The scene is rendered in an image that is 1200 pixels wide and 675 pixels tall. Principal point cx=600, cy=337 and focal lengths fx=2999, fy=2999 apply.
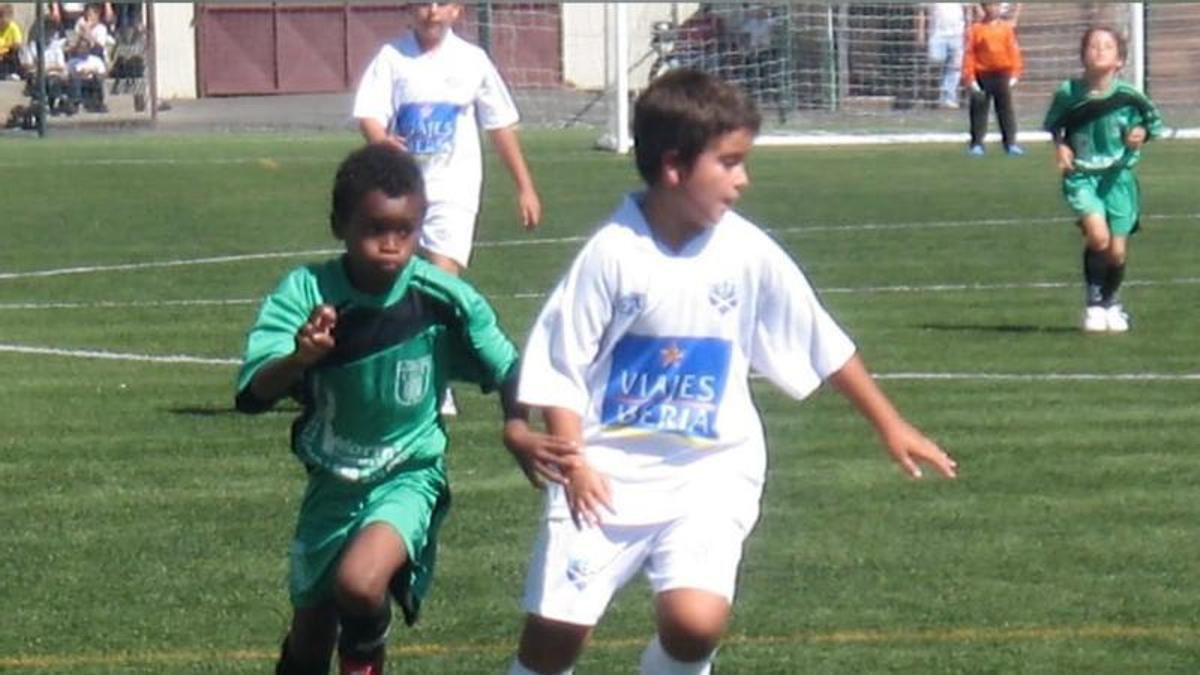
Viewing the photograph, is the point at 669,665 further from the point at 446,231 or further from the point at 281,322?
the point at 446,231

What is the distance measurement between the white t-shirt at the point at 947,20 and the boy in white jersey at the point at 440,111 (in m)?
27.5

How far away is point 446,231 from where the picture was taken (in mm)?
13523

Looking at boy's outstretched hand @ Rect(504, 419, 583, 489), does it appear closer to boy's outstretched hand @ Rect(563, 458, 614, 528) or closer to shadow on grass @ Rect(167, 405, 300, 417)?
boy's outstretched hand @ Rect(563, 458, 614, 528)

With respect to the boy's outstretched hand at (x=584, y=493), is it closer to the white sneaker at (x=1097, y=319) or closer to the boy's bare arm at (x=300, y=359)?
the boy's bare arm at (x=300, y=359)

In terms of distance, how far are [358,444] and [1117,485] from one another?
4.97 metres

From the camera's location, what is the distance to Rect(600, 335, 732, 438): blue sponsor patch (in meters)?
6.79

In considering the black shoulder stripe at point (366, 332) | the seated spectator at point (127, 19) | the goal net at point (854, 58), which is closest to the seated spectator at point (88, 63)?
the seated spectator at point (127, 19)

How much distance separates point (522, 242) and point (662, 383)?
17234mm

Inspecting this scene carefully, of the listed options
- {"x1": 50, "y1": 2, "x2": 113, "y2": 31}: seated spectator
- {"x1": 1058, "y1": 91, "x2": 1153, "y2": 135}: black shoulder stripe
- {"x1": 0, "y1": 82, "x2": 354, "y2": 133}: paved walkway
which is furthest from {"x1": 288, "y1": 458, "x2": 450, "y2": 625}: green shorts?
{"x1": 50, "y1": 2, "x2": 113, "y2": 31}: seated spectator

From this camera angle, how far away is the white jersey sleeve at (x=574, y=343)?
673 centimetres

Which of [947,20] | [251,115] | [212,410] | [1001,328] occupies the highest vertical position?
[212,410]

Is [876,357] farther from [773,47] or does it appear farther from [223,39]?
[223,39]

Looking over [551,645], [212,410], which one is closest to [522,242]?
[212,410]

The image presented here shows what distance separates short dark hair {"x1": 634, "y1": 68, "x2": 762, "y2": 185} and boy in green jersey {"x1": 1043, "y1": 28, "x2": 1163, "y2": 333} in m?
10.6
